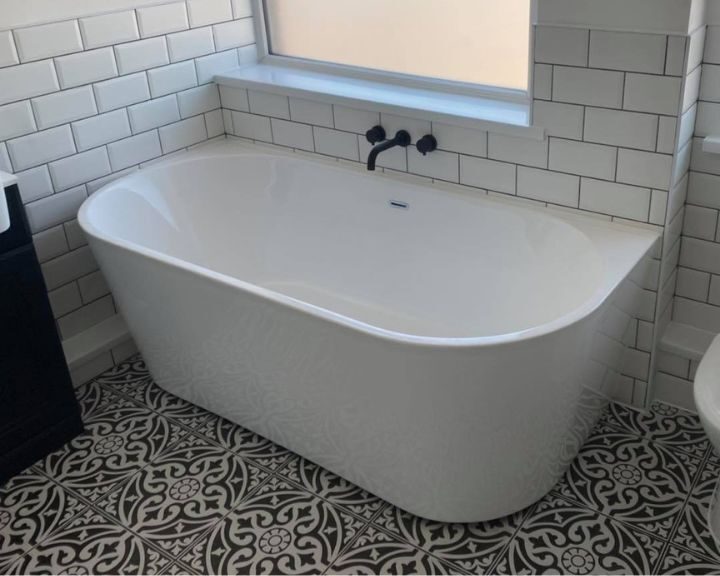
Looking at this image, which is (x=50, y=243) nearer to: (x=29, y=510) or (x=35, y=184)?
(x=35, y=184)

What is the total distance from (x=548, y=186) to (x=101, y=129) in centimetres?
157

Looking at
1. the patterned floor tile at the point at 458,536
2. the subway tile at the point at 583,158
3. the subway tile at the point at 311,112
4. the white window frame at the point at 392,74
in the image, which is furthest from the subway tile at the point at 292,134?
the patterned floor tile at the point at 458,536

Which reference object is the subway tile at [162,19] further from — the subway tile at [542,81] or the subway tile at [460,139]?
the subway tile at [542,81]

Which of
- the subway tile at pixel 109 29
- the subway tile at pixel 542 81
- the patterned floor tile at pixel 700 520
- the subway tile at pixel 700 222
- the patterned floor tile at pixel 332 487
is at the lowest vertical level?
the patterned floor tile at pixel 700 520

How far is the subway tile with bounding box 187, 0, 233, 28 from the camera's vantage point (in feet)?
9.73

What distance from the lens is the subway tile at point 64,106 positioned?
2.60 meters

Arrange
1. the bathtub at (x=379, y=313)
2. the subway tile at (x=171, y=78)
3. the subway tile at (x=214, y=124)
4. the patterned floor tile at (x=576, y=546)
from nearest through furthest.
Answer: the bathtub at (x=379, y=313) < the patterned floor tile at (x=576, y=546) < the subway tile at (x=171, y=78) < the subway tile at (x=214, y=124)

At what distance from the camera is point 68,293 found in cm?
281

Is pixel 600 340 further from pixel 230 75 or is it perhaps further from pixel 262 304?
pixel 230 75

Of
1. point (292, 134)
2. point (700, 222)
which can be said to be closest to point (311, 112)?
point (292, 134)

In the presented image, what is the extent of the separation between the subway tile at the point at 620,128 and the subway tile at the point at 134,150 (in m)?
1.62

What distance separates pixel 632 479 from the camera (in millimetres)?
2277

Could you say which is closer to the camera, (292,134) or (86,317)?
(86,317)

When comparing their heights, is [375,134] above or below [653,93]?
below
